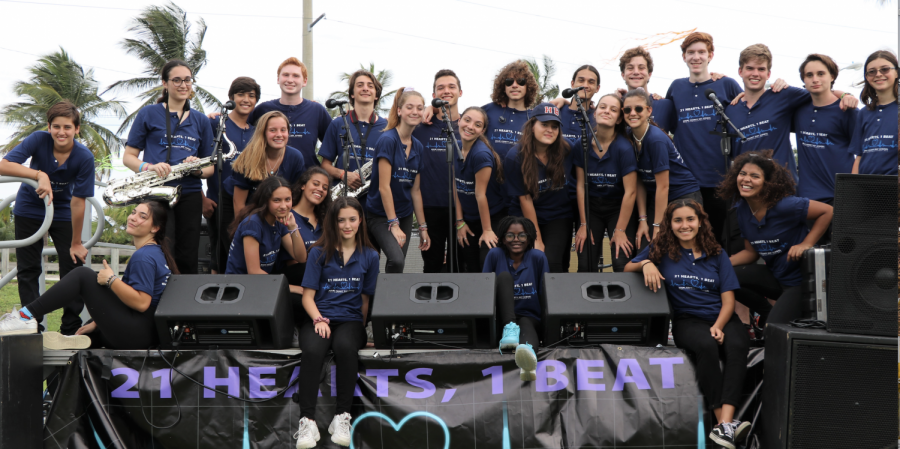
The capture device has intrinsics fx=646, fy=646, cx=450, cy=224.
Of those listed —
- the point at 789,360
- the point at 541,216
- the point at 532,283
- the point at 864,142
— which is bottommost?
the point at 789,360

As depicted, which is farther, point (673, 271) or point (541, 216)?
point (541, 216)

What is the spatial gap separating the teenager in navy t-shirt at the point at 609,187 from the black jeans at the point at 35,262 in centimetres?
334

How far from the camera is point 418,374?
11.1 ft

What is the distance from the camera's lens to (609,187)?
4277mm

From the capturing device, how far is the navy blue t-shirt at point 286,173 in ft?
14.5

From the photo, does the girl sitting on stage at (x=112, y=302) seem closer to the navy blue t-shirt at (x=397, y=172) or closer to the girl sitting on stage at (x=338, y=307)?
the girl sitting on stage at (x=338, y=307)

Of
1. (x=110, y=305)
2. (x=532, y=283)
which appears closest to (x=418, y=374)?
(x=532, y=283)

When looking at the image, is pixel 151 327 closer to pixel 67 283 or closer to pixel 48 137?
pixel 67 283

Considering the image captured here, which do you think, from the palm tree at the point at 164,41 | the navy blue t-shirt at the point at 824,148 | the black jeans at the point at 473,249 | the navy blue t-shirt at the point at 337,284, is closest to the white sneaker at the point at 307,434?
the navy blue t-shirt at the point at 337,284

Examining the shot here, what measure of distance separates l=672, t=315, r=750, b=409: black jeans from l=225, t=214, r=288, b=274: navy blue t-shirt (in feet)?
7.86

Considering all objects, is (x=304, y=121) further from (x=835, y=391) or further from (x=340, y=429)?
(x=835, y=391)

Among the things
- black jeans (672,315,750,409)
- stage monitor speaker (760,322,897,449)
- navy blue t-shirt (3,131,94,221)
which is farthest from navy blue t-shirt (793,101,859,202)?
navy blue t-shirt (3,131,94,221)

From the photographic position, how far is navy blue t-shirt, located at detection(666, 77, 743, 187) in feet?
14.7

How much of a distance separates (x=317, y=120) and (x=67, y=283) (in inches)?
84.5
